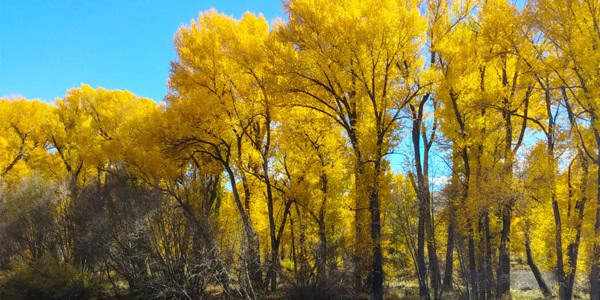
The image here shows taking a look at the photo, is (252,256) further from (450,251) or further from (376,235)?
(450,251)

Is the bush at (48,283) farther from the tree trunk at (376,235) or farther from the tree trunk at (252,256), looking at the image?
the tree trunk at (376,235)

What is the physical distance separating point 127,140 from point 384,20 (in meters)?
12.4

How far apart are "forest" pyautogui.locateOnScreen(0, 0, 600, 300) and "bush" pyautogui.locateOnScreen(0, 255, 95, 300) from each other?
2.3 inches

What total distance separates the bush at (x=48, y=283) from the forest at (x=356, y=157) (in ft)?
0.20

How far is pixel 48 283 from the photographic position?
15844 mm

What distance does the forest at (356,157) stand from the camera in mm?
11219

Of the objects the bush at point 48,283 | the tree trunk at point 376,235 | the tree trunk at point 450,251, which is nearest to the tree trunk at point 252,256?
the tree trunk at point 376,235

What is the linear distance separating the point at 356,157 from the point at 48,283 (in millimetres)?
12635

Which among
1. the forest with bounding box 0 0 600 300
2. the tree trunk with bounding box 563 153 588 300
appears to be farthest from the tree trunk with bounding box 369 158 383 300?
Answer: the tree trunk with bounding box 563 153 588 300

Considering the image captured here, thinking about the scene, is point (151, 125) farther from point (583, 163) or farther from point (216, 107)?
point (583, 163)

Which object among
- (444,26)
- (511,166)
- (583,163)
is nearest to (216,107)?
(444,26)

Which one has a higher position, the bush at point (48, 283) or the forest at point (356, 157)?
the forest at point (356, 157)

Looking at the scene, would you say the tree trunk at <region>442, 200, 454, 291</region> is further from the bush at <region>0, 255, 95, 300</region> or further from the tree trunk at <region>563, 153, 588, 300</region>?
the bush at <region>0, 255, 95, 300</region>

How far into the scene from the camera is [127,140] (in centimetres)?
1834
